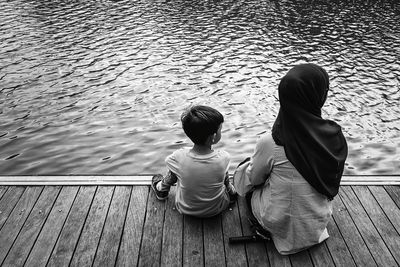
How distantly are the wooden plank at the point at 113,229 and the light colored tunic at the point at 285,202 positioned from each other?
1.39 m

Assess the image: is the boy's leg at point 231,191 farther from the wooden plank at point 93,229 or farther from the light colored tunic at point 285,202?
the wooden plank at point 93,229

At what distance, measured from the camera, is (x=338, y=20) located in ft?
48.1

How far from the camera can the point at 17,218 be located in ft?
12.4

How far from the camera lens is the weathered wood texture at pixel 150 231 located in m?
3.30

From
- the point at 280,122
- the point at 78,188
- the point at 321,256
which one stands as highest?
the point at 280,122

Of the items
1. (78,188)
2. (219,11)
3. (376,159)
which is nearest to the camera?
(78,188)

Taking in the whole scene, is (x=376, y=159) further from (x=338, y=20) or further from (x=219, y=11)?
(x=219, y=11)

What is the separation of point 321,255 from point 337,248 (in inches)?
7.7

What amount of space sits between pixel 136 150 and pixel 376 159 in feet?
14.5

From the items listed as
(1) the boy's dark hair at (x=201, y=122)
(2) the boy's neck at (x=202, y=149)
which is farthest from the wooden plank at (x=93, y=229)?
(1) the boy's dark hair at (x=201, y=122)

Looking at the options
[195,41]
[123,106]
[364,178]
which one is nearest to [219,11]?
[195,41]

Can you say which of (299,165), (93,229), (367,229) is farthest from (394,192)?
(93,229)

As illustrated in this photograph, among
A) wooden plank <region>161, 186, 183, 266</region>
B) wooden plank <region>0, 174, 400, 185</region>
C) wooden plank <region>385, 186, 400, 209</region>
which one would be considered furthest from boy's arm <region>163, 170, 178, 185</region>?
wooden plank <region>385, 186, 400, 209</region>

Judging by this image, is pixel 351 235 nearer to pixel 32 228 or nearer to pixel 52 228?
pixel 52 228
